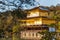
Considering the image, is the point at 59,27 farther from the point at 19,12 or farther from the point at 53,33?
the point at 19,12

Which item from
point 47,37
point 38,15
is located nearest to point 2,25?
point 47,37

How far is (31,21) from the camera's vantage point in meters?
19.4

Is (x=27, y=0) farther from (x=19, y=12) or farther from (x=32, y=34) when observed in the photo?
(x=32, y=34)

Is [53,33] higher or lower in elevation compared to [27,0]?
lower

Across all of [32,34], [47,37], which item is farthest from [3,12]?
[32,34]

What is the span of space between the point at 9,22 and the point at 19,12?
0.61 m

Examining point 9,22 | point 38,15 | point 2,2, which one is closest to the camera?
point 2,2

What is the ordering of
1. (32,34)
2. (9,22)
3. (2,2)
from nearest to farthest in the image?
(2,2)
(9,22)
(32,34)

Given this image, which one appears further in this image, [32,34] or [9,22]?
[32,34]

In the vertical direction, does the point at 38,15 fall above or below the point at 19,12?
below

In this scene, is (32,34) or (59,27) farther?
(32,34)

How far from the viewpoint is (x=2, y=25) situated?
17.4ft

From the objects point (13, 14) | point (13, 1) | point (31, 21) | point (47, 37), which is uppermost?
point (13, 1)

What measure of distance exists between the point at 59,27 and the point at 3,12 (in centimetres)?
127
